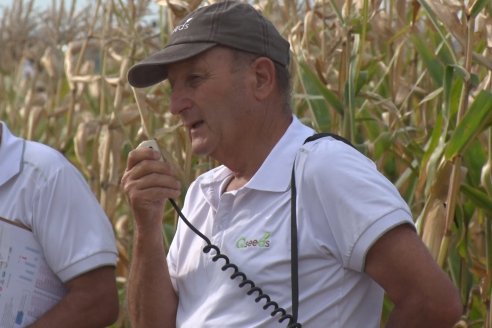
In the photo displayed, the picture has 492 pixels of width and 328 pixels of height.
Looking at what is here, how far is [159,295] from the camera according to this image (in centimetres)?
237

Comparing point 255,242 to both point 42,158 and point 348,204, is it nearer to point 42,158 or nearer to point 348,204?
point 348,204

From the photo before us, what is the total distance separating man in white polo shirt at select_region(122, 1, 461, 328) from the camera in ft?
6.81

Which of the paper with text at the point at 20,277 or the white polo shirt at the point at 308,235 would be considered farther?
the paper with text at the point at 20,277

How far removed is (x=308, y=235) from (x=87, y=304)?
68 centimetres

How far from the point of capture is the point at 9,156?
260 cm

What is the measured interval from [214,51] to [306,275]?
17.9 inches

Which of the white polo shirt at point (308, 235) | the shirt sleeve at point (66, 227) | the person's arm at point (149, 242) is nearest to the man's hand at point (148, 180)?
the person's arm at point (149, 242)

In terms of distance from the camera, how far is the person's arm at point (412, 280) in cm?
205

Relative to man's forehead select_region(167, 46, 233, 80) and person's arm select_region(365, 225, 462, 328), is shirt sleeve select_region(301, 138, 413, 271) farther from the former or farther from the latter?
man's forehead select_region(167, 46, 233, 80)

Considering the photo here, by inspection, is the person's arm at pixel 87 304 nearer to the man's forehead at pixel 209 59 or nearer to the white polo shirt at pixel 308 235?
the white polo shirt at pixel 308 235

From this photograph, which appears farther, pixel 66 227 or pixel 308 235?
pixel 66 227

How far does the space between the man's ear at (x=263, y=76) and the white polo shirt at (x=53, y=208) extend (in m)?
0.55

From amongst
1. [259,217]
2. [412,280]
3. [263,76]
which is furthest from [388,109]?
[412,280]

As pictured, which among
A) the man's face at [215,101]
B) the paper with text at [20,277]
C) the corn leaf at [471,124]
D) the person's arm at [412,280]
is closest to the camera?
the person's arm at [412,280]
